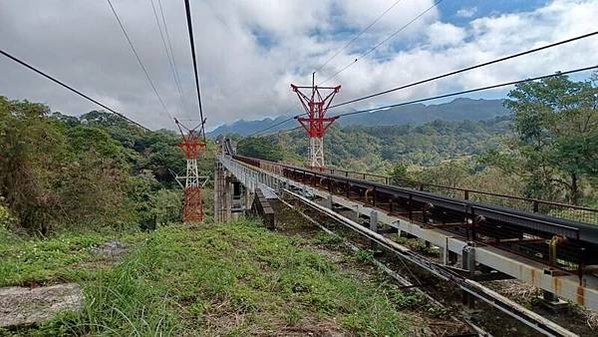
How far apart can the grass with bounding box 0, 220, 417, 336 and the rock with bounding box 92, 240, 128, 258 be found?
24cm

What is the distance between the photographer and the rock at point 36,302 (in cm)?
244

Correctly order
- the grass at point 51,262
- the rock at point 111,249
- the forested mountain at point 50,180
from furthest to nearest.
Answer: the forested mountain at point 50,180 < the rock at point 111,249 < the grass at point 51,262

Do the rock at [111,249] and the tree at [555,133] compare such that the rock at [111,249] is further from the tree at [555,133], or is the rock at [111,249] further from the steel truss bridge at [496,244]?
the tree at [555,133]

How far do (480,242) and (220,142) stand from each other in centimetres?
3599

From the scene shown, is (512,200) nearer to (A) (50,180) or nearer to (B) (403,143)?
(A) (50,180)

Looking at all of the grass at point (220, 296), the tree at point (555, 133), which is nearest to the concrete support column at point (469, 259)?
the grass at point (220, 296)

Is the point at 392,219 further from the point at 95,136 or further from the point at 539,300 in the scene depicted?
the point at 95,136

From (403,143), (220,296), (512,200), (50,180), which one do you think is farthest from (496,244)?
(403,143)

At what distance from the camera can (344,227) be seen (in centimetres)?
673

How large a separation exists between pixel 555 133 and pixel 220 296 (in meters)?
16.7

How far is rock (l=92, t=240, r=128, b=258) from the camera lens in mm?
4515

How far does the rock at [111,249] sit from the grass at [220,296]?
0.24 metres

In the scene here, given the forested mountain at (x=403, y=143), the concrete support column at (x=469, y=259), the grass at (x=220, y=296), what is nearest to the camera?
the grass at (x=220, y=296)

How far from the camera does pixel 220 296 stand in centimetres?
294
